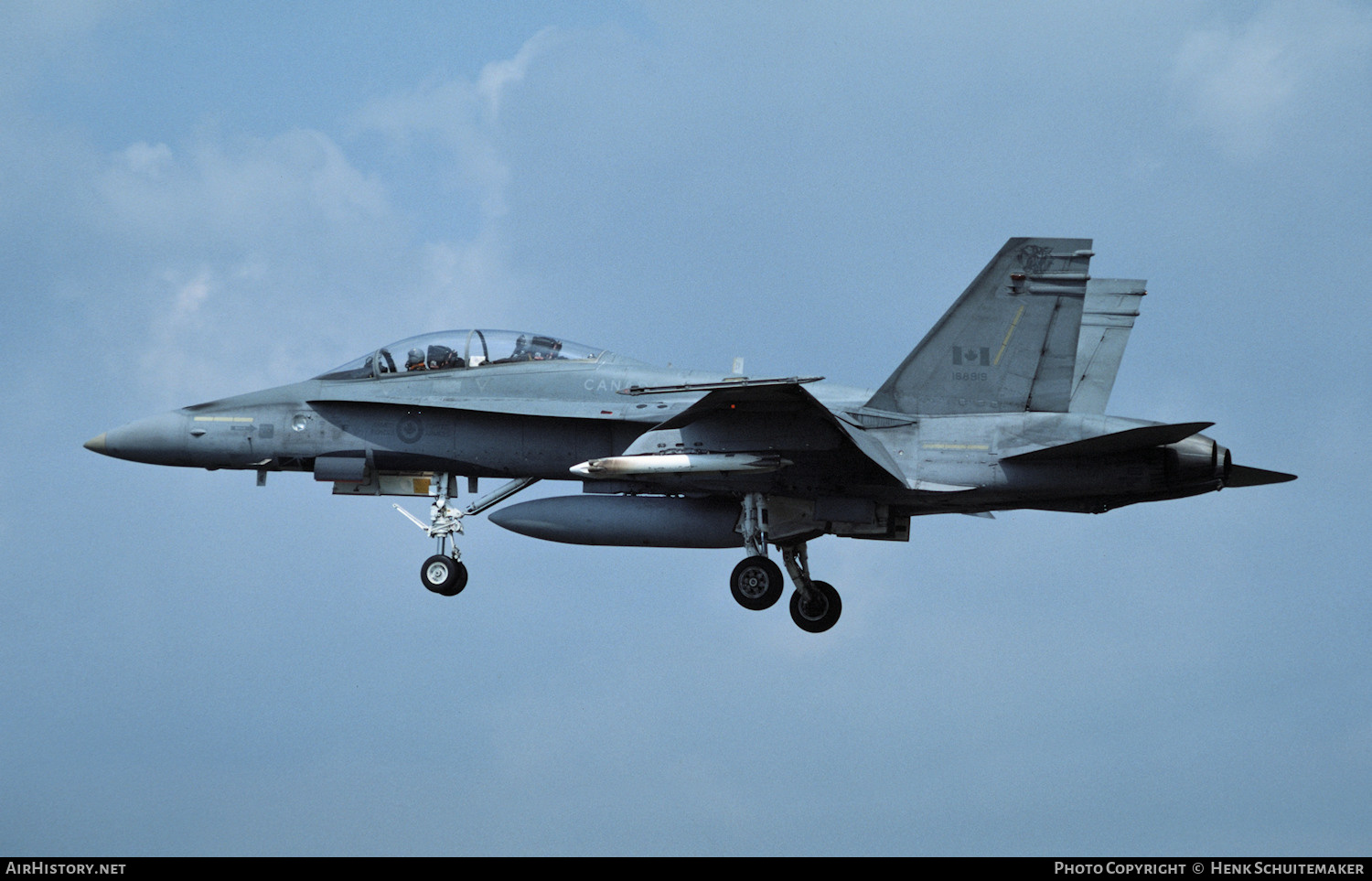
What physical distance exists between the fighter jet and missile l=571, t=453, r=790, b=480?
0.9 inches

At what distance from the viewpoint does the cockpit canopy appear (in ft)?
74.1

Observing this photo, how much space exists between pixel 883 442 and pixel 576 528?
407cm

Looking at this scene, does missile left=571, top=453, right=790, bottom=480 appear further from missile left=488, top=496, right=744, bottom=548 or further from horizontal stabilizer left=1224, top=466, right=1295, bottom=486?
horizontal stabilizer left=1224, top=466, right=1295, bottom=486

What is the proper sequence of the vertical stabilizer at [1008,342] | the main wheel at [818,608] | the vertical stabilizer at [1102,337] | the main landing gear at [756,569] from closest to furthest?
the vertical stabilizer at [1008,342]
the main landing gear at [756,569]
the main wheel at [818,608]
the vertical stabilizer at [1102,337]

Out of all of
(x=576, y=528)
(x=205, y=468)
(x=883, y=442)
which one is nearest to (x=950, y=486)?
(x=883, y=442)

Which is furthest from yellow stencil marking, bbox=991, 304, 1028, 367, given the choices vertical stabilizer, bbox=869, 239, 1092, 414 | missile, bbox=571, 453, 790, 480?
missile, bbox=571, 453, 790, 480

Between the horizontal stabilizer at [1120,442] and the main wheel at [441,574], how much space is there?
7294 millimetres

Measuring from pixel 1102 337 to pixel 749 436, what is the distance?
634cm

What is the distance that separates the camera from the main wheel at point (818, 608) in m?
23.2

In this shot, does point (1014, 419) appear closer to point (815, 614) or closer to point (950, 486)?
point (950, 486)

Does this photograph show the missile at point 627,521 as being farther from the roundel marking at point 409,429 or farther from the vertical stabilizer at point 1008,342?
the vertical stabilizer at point 1008,342

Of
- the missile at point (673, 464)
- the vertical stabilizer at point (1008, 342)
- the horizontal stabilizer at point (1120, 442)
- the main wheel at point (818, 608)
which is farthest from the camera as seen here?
the main wheel at point (818, 608)

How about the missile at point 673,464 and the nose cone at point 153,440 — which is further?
the nose cone at point 153,440

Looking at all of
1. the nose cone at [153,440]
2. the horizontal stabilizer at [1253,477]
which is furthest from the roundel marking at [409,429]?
the horizontal stabilizer at [1253,477]
